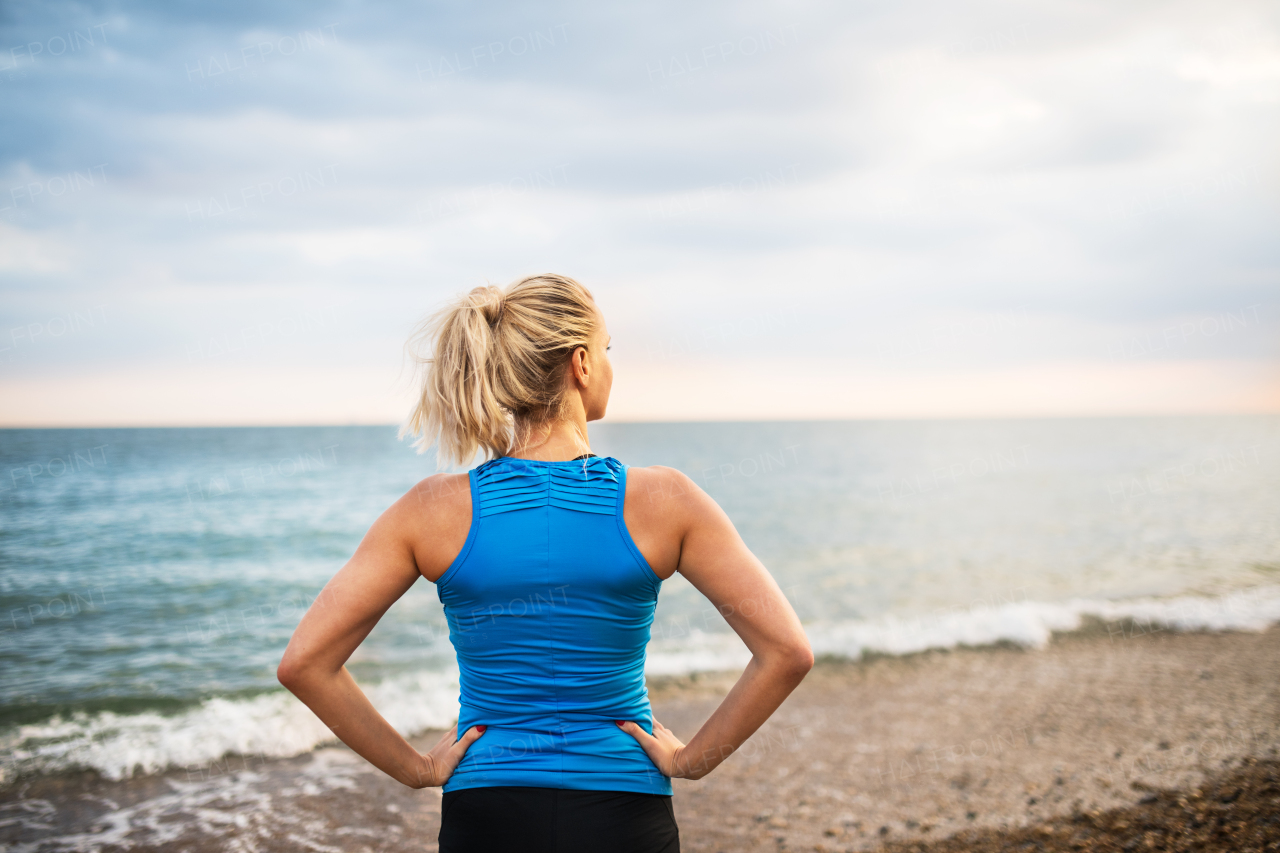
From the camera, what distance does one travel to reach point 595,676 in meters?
1.47

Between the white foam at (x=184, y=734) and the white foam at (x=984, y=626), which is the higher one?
the white foam at (x=984, y=626)

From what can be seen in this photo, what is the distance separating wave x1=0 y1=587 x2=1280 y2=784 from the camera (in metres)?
6.18

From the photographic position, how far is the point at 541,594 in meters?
1.39

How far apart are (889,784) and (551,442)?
5067 mm

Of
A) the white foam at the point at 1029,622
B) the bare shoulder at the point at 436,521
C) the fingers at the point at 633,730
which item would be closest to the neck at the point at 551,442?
the bare shoulder at the point at 436,521

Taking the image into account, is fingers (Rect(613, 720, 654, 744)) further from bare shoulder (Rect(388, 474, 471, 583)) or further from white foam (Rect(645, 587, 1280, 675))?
white foam (Rect(645, 587, 1280, 675))

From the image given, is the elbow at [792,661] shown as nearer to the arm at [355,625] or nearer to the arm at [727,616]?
the arm at [727,616]

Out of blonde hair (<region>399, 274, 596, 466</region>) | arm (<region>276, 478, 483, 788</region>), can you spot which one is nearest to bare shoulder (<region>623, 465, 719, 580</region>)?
blonde hair (<region>399, 274, 596, 466</region>)

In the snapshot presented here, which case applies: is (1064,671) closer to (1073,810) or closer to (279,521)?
(1073,810)

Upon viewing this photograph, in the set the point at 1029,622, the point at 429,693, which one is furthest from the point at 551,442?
the point at 1029,622

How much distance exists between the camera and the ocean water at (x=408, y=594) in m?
7.40

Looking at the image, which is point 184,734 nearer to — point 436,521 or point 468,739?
point 468,739

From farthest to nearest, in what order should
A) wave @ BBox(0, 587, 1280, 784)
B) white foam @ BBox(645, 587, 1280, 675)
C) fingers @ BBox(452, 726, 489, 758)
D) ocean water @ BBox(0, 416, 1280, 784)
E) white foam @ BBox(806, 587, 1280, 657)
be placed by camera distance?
white foam @ BBox(806, 587, 1280, 657) < white foam @ BBox(645, 587, 1280, 675) < ocean water @ BBox(0, 416, 1280, 784) < wave @ BBox(0, 587, 1280, 784) < fingers @ BBox(452, 726, 489, 758)

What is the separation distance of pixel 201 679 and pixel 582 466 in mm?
9095
